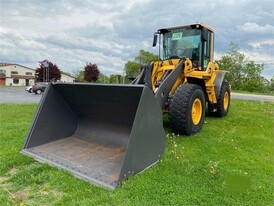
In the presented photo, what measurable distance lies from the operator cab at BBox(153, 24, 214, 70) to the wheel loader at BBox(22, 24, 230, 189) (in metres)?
0.02

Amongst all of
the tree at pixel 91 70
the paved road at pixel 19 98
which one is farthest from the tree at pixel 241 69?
the paved road at pixel 19 98

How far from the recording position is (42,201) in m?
2.70

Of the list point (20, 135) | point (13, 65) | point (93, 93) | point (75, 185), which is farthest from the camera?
point (13, 65)

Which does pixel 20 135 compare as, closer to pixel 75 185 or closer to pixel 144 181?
pixel 75 185

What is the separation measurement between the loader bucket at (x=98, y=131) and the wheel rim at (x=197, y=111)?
64.2 inches

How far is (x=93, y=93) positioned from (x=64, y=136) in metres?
0.92

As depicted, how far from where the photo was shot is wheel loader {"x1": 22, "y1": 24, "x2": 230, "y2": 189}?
10.6 feet

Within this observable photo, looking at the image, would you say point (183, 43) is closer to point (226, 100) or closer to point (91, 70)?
point (226, 100)

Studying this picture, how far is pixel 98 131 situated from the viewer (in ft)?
14.3

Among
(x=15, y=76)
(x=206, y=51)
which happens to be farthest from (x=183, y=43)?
(x=15, y=76)

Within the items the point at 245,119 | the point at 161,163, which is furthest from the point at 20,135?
the point at 245,119

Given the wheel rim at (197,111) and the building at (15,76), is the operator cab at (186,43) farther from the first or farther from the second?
the building at (15,76)

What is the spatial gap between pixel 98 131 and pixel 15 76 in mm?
59625

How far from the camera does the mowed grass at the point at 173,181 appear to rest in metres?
2.71
